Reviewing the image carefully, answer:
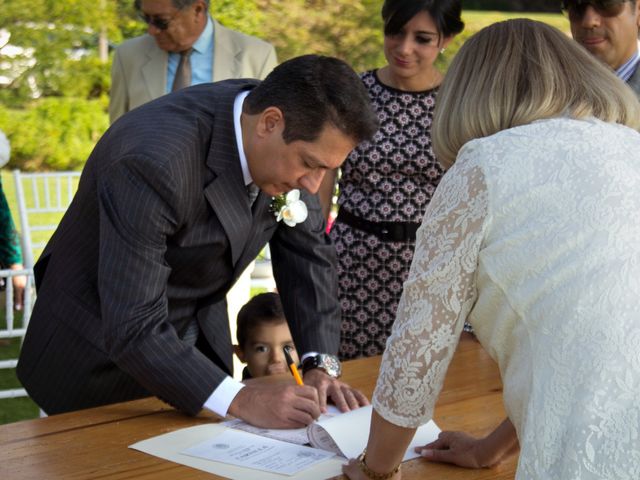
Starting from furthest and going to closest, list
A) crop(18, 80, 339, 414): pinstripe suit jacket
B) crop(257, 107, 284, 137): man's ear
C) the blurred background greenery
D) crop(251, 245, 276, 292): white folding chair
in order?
the blurred background greenery, crop(251, 245, 276, 292): white folding chair, crop(257, 107, 284, 137): man's ear, crop(18, 80, 339, 414): pinstripe suit jacket

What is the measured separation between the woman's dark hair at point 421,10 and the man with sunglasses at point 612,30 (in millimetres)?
506

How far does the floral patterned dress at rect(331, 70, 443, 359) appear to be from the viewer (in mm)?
3980

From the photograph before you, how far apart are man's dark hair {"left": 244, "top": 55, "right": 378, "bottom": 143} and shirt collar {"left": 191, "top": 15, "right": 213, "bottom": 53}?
3.00m

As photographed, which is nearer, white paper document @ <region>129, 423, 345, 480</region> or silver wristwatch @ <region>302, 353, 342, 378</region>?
white paper document @ <region>129, 423, 345, 480</region>

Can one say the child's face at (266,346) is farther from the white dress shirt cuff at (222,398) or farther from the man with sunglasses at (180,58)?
the man with sunglasses at (180,58)

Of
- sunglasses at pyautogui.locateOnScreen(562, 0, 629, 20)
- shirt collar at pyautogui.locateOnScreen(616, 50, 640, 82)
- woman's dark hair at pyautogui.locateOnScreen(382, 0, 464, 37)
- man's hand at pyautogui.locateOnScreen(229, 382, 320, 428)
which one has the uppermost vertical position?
sunglasses at pyautogui.locateOnScreen(562, 0, 629, 20)

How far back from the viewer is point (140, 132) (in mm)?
2525

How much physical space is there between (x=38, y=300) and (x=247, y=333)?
1.29 metres

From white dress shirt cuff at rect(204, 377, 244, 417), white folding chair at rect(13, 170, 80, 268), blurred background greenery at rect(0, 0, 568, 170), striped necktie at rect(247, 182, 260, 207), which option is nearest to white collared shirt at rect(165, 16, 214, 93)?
white folding chair at rect(13, 170, 80, 268)

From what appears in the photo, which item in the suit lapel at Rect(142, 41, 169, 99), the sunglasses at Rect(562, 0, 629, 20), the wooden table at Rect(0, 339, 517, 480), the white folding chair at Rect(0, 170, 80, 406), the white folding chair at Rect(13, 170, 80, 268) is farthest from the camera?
the white folding chair at Rect(13, 170, 80, 268)

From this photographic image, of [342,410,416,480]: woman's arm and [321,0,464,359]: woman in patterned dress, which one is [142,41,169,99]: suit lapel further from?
[342,410,416,480]: woman's arm

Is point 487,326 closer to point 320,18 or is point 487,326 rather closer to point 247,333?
point 247,333

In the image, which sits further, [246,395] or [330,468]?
[246,395]

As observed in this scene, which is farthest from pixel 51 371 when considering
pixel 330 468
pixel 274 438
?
pixel 330 468
